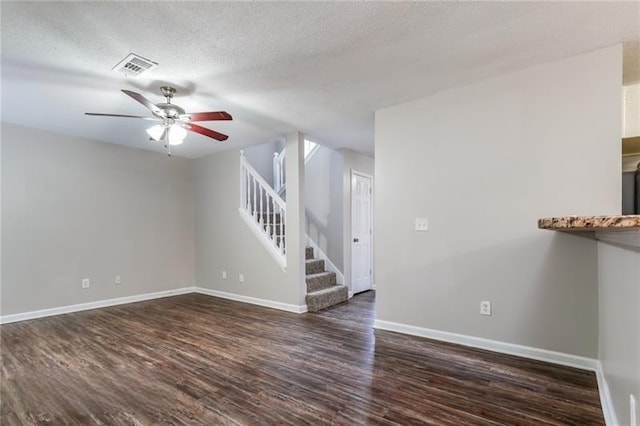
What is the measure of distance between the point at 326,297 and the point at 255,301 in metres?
1.12

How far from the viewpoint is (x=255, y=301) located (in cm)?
477

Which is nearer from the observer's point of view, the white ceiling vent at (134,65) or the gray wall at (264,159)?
the white ceiling vent at (134,65)

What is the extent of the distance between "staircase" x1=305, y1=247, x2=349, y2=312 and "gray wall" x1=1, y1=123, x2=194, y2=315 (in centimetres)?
237

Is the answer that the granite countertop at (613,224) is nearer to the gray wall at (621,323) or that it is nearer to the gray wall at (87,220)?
the gray wall at (621,323)

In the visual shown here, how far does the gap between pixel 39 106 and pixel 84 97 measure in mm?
721

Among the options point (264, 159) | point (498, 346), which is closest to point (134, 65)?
point (498, 346)

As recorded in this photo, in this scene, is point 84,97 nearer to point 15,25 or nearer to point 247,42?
point 15,25

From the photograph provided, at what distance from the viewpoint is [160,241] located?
211 inches

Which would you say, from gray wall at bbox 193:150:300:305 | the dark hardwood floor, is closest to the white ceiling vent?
the dark hardwood floor

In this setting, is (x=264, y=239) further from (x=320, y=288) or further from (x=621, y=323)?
(x=621, y=323)

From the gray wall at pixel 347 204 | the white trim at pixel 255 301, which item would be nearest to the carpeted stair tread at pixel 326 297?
the white trim at pixel 255 301

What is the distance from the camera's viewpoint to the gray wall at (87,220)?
3.96 m

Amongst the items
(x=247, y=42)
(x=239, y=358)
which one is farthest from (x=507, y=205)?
(x=239, y=358)

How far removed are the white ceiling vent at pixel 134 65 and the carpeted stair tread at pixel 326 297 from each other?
323 centimetres
